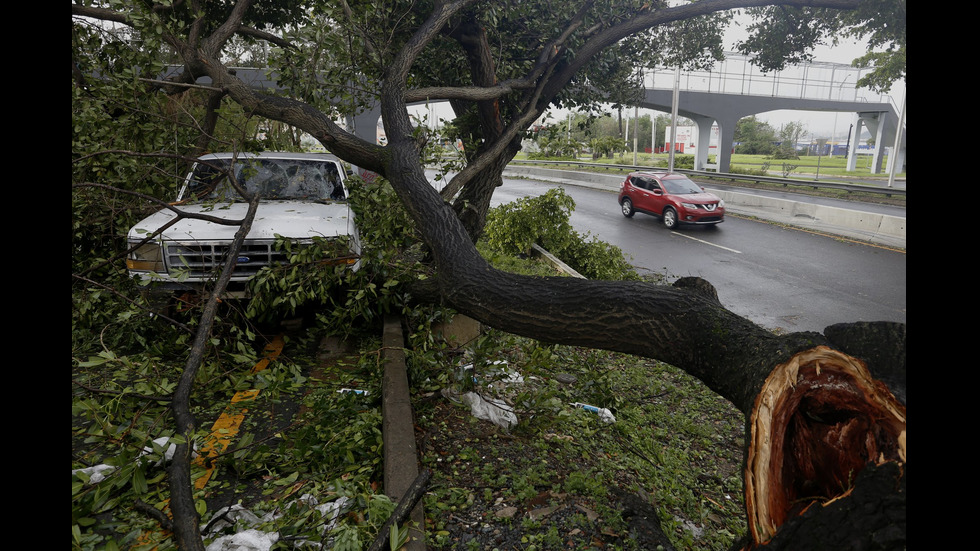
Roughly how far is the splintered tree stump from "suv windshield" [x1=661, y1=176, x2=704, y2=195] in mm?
16754

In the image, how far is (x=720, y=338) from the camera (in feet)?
8.63

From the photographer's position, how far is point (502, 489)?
11.1 feet

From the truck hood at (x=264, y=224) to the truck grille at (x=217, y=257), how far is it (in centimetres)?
10

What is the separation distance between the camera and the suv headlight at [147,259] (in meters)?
5.26

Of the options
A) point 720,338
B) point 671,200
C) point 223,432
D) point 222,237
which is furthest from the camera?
point 671,200

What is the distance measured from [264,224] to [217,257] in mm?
528

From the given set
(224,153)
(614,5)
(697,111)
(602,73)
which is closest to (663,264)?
(602,73)

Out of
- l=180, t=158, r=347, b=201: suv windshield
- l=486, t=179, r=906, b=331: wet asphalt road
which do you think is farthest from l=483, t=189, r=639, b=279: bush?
l=180, t=158, r=347, b=201: suv windshield

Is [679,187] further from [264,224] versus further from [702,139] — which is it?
[702,139]

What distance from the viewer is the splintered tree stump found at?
186 centimetres

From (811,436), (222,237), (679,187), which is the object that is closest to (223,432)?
(222,237)

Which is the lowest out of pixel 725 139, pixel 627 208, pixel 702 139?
pixel 627 208
